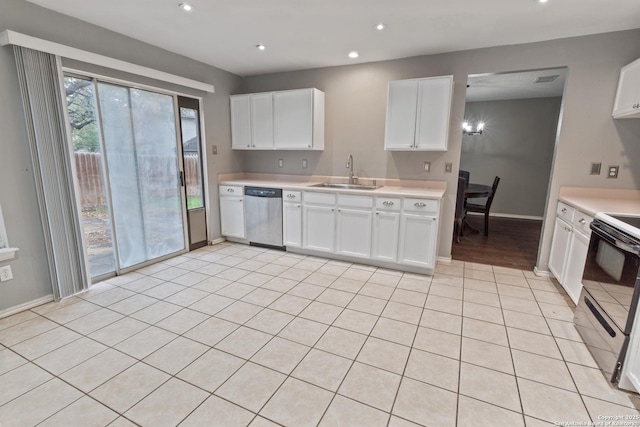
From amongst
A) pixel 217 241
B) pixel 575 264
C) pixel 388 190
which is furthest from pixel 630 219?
pixel 217 241

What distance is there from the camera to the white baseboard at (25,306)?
7.88 ft

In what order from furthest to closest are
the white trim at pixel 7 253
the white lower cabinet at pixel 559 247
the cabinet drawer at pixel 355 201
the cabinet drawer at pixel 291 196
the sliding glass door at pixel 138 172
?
the cabinet drawer at pixel 291 196 < the cabinet drawer at pixel 355 201 < the sliding glass door at pixel 138 172 < the white lower cabinet at pixel 559 247 < the white trim at pixel 7 253

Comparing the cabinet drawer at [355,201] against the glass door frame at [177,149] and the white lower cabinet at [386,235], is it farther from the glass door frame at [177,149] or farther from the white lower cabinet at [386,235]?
the glass door frame at [177,149]

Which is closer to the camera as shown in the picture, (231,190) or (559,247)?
(559,247)

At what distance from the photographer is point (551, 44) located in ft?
9.83

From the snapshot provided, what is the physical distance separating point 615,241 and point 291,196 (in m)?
2.99

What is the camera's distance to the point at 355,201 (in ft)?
11.4

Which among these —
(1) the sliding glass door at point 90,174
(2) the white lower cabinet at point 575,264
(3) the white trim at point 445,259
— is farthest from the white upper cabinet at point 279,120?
(2) the white lower cabinet at point 575,264

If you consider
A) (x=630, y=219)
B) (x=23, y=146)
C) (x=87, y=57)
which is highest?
(x=87, y=57)

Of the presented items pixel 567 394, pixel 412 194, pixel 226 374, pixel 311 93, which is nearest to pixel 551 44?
pixel 412 194

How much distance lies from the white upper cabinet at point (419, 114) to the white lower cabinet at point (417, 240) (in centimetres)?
84

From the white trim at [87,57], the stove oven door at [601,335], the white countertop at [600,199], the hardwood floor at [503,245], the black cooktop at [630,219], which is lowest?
the hardwood floor at [503,245]

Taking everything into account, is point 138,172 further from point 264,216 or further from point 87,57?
point 264,216

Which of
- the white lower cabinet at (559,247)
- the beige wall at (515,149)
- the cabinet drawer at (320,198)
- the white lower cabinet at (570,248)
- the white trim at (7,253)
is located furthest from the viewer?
the beige wall at (515,149)
